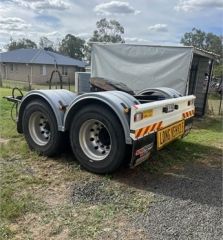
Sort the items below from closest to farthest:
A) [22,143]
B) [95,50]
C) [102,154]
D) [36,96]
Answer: [102,154] < [36,96] < [22,143] < [95,50]

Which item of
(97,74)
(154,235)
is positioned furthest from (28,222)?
(97,74)

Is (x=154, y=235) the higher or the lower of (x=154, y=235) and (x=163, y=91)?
the lower

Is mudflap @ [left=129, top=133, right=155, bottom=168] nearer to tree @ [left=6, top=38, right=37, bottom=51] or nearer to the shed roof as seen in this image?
the shed roof

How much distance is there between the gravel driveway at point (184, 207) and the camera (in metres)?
3.29

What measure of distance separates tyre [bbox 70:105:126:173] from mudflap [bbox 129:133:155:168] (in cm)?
22

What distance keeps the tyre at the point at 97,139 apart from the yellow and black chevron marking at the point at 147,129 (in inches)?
9.1

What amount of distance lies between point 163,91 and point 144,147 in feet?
8.13

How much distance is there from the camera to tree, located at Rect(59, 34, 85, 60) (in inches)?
2771

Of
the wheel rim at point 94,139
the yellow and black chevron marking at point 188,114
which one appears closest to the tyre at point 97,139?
the wheel rim at point 94,139

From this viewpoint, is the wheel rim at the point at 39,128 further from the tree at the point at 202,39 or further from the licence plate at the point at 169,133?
the tree at the point at 202,39

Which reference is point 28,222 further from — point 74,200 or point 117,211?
point 117,211

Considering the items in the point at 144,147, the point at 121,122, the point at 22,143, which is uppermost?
the point at 121,122

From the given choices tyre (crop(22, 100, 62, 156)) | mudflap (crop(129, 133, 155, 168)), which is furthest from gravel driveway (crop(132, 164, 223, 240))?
tyre (crop(22, 100, 62, 156))

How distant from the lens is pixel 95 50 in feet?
37.5
